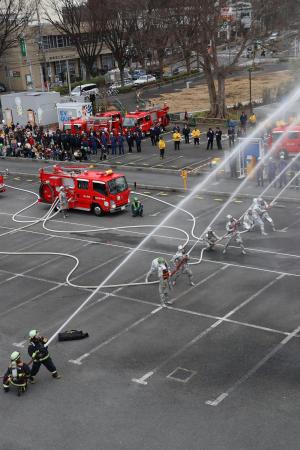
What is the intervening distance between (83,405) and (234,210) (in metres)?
18.6

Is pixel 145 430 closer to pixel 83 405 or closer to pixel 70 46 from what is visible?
pixel 83 405

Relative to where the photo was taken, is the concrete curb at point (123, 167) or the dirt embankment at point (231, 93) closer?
the concrete curb at point (123, 167)

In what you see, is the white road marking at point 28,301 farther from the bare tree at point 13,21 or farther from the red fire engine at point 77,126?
the bare tree at point 13,21

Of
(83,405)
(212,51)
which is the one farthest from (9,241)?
(212,51)

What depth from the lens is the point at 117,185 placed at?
34.9 meters

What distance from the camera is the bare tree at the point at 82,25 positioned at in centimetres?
8981

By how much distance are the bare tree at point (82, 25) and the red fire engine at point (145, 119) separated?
37.4m

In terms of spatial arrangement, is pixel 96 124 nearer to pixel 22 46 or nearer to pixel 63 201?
pixel 63 201

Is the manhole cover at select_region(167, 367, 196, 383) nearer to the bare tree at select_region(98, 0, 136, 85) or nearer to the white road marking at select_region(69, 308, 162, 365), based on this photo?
the white road marking at select_region(69, 308, 162, 365)

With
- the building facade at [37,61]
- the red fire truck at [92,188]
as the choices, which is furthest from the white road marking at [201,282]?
the building facade at [37,61]

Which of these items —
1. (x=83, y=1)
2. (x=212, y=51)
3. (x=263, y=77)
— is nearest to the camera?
(x=212, y=51)

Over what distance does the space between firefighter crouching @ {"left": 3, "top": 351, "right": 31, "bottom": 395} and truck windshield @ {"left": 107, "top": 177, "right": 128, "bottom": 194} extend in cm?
1766

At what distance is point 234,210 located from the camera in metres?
33.4

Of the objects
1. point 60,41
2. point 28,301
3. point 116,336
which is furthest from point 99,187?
point 60,41
